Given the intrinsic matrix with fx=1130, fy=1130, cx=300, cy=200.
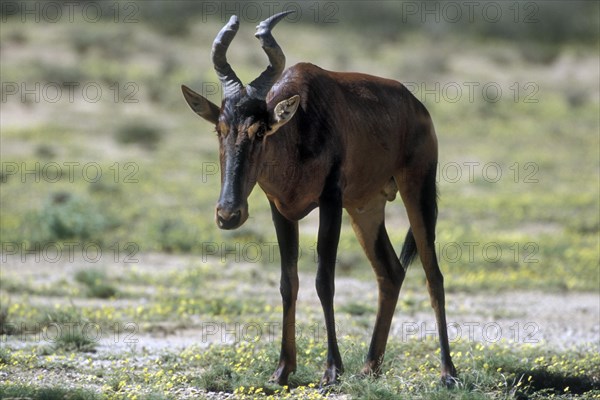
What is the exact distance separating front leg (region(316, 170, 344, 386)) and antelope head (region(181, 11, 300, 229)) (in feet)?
2.13

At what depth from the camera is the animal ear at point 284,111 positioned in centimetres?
738

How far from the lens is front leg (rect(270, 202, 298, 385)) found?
8.12 metres

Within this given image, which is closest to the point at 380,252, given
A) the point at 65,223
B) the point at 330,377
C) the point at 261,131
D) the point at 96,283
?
the point at 330,377

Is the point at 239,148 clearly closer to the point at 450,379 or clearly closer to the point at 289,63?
the point at 450,379

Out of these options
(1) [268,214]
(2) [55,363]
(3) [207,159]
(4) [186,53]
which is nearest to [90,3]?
(4) [186,53]

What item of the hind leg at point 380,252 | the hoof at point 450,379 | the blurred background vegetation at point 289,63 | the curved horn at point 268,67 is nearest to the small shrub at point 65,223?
the blurred background vegetation at point 289,63

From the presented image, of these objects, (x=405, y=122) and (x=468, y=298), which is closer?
(x=405, y=122)

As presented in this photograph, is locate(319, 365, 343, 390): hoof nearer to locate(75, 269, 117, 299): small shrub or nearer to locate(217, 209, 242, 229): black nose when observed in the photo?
Result: locate(217, 209, 242, 229): black nose

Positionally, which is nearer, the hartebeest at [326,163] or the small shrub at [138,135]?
the hartebeest at [326,163]

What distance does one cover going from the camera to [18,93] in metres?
27.0

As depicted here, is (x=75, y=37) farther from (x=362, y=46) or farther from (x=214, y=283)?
(x=214, y=283)

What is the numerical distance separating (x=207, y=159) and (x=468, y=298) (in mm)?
11262

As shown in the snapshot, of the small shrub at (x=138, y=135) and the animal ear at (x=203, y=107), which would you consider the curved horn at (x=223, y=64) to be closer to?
the animal ear at (x=203, y=107)

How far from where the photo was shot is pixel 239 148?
740 centimetres
